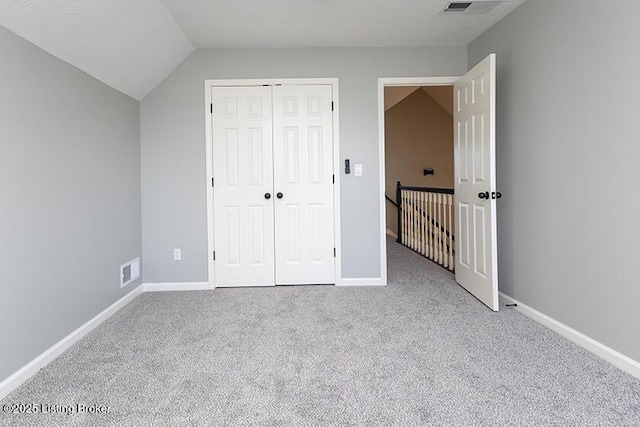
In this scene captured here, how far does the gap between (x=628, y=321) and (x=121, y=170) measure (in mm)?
3656

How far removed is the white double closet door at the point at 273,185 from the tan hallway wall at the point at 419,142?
3.84 m

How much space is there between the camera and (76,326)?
2238mm

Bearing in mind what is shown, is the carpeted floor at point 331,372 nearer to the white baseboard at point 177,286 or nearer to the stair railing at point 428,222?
the white baseboard at point 177,286

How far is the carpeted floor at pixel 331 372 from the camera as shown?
145 cm

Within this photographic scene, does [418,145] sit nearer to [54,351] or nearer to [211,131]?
[211,131]

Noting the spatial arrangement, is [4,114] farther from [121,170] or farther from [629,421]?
[629,421]

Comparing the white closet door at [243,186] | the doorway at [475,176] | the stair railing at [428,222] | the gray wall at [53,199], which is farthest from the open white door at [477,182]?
the gray wall at [53,199]

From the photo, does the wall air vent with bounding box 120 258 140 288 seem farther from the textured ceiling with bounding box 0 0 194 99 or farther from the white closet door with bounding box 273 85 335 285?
the textured ceiling with bounding box 0 0 194 99

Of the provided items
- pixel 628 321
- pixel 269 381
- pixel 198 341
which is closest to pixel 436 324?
pixel 628 321

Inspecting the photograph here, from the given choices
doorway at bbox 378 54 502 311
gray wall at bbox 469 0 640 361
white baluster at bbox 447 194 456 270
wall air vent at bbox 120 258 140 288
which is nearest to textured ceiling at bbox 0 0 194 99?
wall air vent at bbox 120 258 140 288

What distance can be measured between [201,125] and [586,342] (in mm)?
3434

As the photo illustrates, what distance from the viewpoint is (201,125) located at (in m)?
3.24

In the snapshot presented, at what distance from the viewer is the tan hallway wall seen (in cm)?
689

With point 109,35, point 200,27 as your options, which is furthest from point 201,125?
point 109,35
